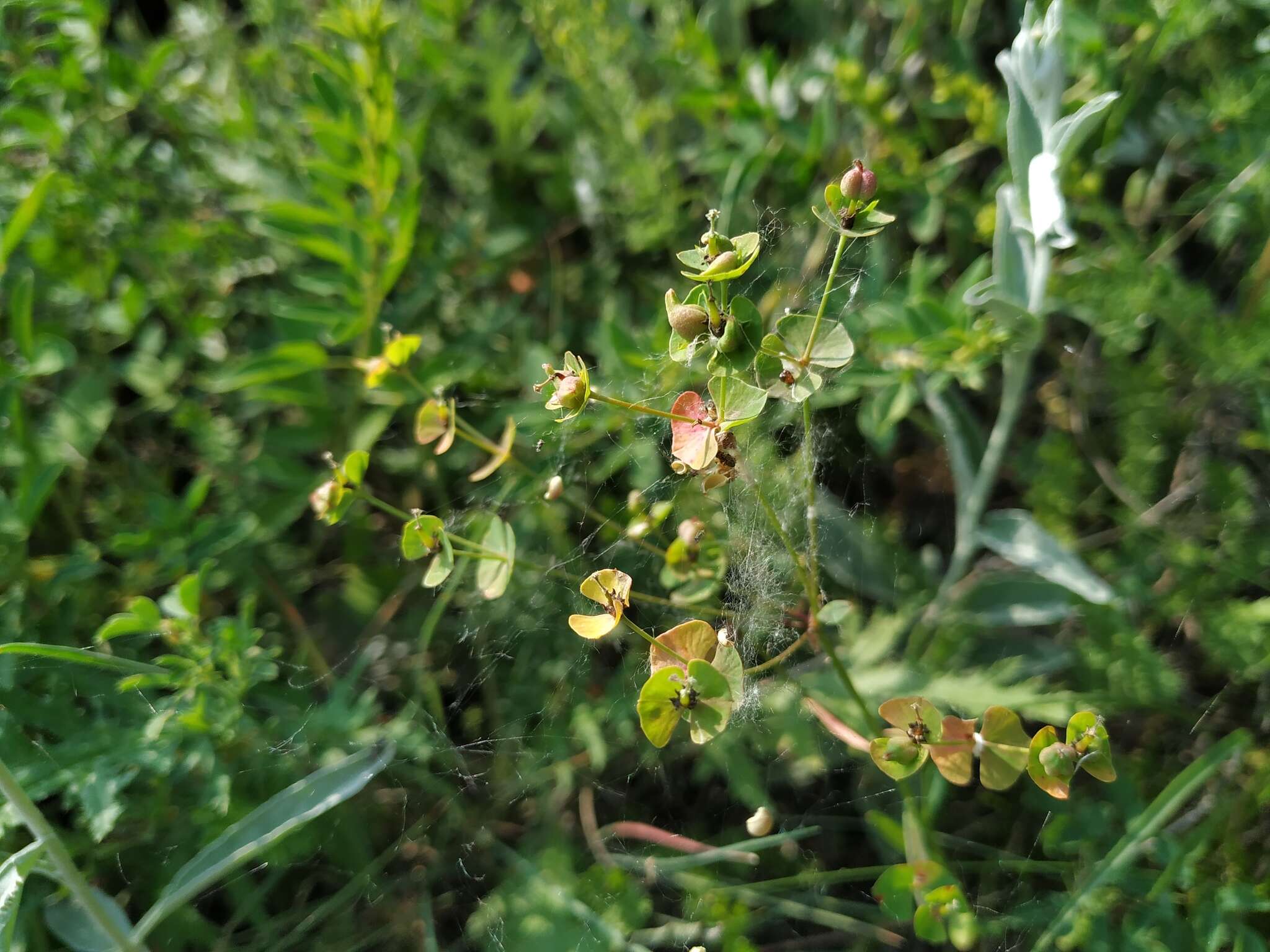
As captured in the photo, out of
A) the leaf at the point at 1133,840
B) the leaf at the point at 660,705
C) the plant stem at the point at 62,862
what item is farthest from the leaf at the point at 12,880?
the leaf at the point at 1133,840

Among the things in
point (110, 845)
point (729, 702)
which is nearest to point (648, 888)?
point (729, 702)

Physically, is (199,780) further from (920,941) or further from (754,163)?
(754,163)

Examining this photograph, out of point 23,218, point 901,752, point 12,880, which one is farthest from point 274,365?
point 901,752

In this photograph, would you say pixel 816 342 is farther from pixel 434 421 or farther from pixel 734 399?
pixel 434 421

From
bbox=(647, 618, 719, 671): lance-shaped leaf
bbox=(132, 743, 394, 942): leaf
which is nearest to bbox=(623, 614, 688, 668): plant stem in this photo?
bbox=(647, 618, 719, 671): lance-shaped leaf

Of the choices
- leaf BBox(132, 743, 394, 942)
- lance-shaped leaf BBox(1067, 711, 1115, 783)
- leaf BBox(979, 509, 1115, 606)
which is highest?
lance-shaped leaf BBox(1067, 711, 1115, 783)

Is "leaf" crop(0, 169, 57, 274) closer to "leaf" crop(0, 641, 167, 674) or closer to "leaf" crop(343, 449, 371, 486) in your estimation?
"leaf" crop(0, 641, 167, 674)
